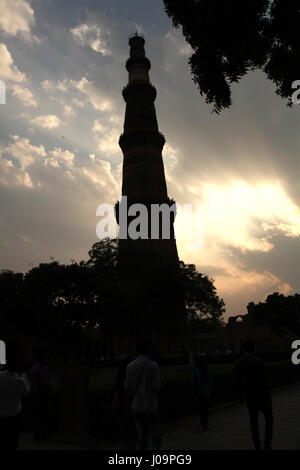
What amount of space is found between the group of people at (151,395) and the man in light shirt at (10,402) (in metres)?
1.75

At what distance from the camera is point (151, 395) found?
19.2 feet

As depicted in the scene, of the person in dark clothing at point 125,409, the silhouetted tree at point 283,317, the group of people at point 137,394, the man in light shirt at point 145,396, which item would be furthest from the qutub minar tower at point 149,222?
the man in light shirt at point 145,396

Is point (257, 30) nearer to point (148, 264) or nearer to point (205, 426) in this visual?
point (205, 426)

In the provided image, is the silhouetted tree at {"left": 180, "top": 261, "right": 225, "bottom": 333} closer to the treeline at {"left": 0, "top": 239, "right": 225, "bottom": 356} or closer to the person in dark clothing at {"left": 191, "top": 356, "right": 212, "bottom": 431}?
the treeline at {"left": 0, "top": 239, "right": 225, "bottom": 356}

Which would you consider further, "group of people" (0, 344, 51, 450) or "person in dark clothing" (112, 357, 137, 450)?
"person in dark clothing" (112, 357, 137, 450)

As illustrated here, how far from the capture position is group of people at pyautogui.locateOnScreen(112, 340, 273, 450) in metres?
5.82

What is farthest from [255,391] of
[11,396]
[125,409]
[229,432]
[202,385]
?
[11,396]

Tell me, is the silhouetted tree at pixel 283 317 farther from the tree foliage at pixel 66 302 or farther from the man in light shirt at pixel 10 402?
the man in light shirt at pixel 10 402

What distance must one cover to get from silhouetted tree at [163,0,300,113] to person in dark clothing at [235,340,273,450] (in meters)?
5.92

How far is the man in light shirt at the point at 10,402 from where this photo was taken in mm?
4797

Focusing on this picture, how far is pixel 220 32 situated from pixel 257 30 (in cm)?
90

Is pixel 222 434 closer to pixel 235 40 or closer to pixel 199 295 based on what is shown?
pixel 235 40

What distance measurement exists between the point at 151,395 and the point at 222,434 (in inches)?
151

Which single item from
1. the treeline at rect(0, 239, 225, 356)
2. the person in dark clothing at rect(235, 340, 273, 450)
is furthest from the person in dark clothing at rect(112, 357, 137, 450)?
the treeline at rect(0, 239, 225, 356)
